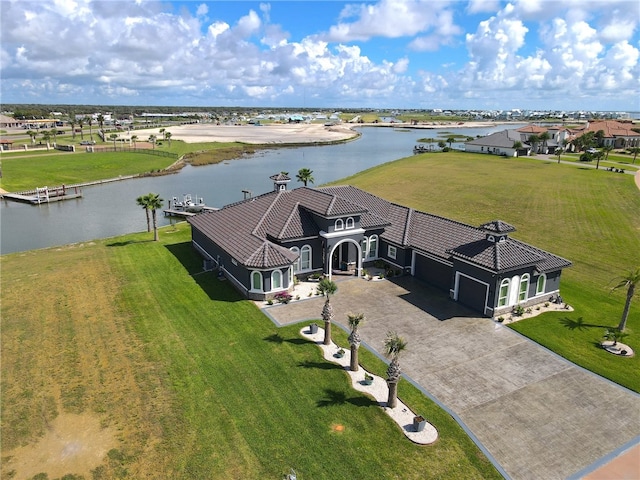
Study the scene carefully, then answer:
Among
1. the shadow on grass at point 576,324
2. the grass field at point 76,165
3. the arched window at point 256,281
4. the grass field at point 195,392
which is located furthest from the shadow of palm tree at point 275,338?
the grass field at point 76,165

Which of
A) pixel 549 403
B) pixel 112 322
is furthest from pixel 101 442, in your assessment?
pixel 549 403

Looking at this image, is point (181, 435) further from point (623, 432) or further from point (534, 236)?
point (534, 236)

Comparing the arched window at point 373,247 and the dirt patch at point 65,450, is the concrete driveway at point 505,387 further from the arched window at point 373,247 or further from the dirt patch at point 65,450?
the dirt patch at point 65,450

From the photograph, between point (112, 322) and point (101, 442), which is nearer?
point (101, 442)

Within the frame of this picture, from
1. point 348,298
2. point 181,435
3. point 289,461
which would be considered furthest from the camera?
point 348,298

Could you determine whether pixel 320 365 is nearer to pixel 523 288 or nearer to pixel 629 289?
pixel 523 288

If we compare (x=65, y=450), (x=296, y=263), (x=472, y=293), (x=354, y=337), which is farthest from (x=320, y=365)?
(x=472, y=293)
